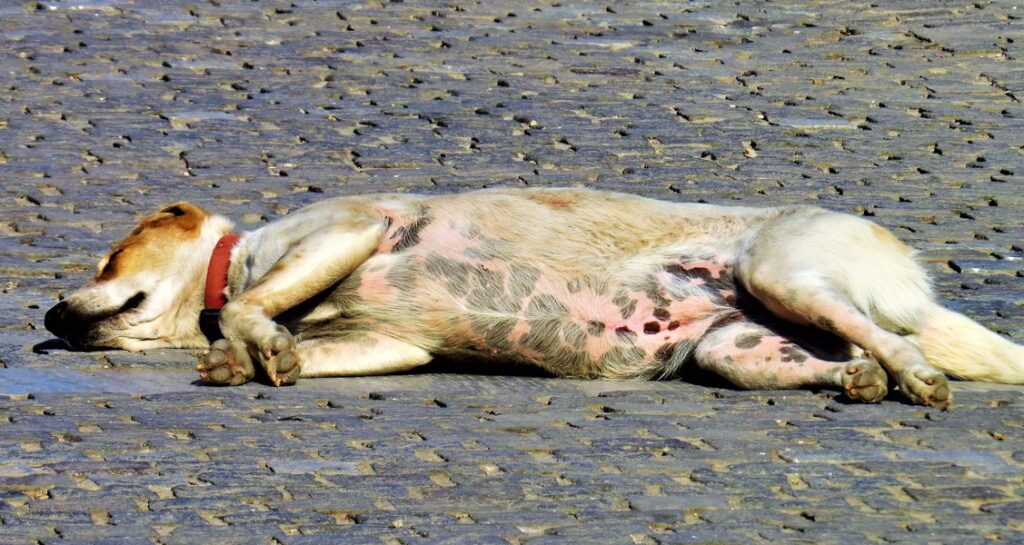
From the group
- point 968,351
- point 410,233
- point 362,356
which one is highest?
point 410,233

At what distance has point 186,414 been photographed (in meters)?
6.27

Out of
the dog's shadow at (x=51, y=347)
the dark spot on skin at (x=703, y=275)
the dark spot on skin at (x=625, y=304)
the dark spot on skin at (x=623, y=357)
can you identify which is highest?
the dark spot on skin at (x=703, y=275)

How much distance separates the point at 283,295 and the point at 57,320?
3.40ft

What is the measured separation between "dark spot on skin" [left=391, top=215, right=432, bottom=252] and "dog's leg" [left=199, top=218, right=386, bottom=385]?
84mm

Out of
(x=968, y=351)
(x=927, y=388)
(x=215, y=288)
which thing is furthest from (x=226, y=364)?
(x=968, y=351)

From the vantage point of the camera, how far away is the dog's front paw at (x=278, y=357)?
6.83m

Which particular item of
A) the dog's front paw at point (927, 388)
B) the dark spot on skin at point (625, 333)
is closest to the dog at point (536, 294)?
the dark spot on skin at point (625, 333)

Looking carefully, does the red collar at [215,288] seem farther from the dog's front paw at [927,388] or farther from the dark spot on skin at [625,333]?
the dog's front paw at [927,388]

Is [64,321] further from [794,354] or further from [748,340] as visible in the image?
[794,354]

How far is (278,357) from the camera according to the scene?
6.83m

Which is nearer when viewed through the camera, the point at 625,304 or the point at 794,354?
the point at 794,354

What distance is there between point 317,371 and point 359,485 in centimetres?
193

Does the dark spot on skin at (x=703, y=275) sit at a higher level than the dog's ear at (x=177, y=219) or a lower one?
higher

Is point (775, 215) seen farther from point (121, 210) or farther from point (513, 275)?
point (121, 210)
